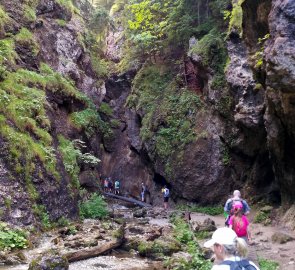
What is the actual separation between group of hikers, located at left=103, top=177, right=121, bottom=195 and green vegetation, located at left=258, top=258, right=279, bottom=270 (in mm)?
23122

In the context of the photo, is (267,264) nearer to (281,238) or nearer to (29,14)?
(281,238)

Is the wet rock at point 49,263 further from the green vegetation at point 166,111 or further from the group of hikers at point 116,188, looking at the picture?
the group of hikers at point 116,188

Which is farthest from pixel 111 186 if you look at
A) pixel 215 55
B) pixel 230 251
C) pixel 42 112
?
pixel 230 251

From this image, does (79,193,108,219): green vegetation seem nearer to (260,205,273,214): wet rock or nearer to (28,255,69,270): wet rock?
(260,205,273,214): wet rock

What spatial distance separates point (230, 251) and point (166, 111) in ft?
72.2

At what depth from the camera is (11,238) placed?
10.8 metres

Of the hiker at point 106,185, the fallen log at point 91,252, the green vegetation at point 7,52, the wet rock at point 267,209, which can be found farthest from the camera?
the hiker at point 106,185

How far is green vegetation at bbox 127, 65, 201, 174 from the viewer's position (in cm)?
2342

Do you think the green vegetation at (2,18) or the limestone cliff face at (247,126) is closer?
the limestone cliff face at (247,126)

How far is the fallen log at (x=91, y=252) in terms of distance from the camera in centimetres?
1016

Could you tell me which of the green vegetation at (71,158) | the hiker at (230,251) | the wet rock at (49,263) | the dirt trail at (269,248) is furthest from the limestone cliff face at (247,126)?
the hiker at (230,251)

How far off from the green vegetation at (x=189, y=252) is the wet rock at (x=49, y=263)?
9.23 ft

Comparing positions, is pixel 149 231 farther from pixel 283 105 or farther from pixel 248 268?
pixel 248 268

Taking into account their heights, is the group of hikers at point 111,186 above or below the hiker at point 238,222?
above
